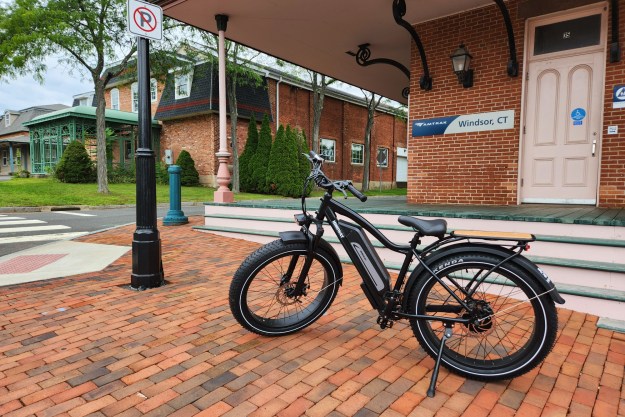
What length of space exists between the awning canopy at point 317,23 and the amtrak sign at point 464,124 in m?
0.96

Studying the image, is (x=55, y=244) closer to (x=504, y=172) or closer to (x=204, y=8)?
(x=204, y=8)

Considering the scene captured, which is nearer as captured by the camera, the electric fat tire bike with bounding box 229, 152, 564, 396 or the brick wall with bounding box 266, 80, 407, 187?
the electric fat tire bike with bounding box 229, 152, 564, 396

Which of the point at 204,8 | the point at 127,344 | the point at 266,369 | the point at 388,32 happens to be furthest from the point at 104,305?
the point at 388,32

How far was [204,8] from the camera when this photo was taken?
6902mm

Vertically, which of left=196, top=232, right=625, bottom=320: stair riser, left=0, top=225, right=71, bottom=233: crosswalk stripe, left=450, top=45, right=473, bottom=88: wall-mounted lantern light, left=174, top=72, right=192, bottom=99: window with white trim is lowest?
left=0, top=225, right=71, bottom=233: crosswalk stripe

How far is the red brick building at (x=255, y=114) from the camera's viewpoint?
21.2 m

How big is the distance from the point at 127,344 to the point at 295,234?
1.35 meters

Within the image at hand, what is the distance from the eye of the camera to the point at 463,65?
6410mm

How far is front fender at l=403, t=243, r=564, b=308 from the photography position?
6.93ft

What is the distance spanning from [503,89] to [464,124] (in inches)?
30.9

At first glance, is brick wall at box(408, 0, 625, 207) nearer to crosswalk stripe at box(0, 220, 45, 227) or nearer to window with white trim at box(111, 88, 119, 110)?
crosswalk stripe at box(0, 220, 45, 227)

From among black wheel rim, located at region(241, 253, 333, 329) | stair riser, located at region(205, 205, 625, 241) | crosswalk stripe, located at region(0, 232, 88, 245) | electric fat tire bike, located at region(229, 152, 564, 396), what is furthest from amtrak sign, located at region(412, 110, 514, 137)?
crosswalk stripe, located at region(0, 232, 88, 245)

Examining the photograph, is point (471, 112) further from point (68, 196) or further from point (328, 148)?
point (328, 148)

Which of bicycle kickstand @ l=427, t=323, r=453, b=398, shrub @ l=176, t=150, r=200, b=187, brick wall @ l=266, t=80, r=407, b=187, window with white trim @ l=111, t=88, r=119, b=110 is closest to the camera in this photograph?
bicycle kickstand @ l=427, t=323, r=453, b=398
